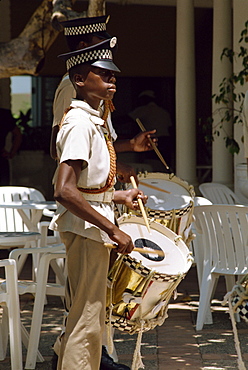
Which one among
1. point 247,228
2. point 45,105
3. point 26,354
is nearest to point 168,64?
point 45,105

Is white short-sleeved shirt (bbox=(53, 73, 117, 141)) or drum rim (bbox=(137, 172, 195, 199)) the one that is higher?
white short-sleeved shirt (bbox=(53, 73, 117, 141))

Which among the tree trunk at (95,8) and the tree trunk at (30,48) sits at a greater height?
the tree trunk at (95,8)

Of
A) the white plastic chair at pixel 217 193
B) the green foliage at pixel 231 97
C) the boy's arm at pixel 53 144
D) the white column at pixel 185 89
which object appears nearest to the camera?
the boy's arm at pixel 53 144

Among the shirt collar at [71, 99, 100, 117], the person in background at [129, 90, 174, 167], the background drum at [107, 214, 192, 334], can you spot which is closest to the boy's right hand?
the background drum at [107, 214, 192, 334]

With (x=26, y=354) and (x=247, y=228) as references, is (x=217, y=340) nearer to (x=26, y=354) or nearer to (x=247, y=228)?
(x=247, y=228)

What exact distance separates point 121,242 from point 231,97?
5.15 m

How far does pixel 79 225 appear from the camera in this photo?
2.87 meters

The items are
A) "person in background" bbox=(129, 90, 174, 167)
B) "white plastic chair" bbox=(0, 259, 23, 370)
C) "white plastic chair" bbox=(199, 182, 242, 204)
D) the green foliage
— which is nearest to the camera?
"white plastic chair" bbox=(0, 259, 23, 370)

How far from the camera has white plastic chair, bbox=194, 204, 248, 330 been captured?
4711 mm

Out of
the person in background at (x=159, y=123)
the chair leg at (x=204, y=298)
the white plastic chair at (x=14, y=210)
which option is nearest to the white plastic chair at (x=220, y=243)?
the chair leg at (x=204, y=298)

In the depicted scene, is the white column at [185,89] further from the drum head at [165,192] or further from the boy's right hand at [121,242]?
the boy's right hand at [121,242]

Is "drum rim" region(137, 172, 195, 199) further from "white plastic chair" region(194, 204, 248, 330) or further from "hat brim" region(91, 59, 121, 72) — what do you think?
"hat brim" region(91, 59, 121, 72)

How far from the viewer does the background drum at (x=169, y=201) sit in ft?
12.2

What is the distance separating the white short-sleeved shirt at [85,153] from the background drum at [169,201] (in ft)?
2.69
